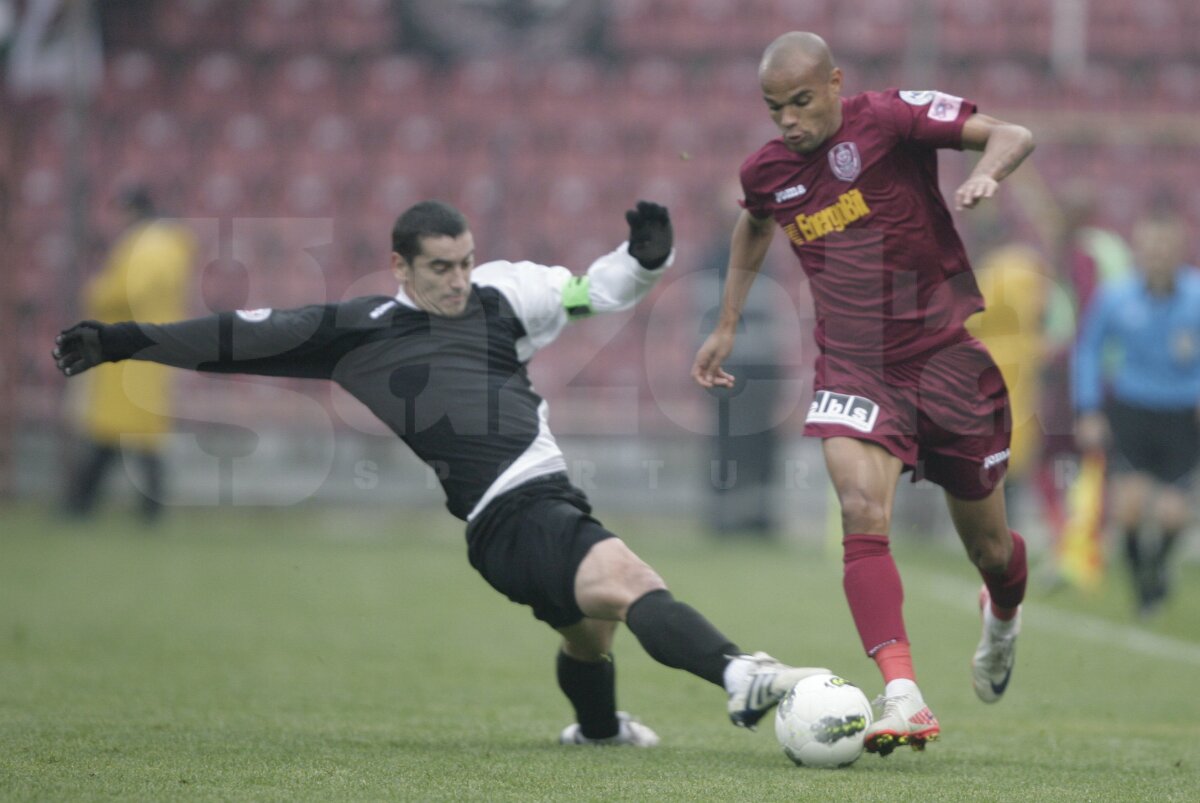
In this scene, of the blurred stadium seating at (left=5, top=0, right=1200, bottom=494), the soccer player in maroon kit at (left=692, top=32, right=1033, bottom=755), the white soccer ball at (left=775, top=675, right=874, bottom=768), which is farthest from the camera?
the blurred stadium seating at (left=5, top=0, right=1200, bottom=494)

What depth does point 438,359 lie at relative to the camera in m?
4.94

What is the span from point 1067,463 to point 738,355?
8.94 ft

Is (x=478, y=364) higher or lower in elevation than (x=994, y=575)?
higher

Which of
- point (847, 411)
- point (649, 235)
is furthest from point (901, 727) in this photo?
point (649, 235)

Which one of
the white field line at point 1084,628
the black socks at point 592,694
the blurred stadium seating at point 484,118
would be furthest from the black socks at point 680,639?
the blurred stadium seating at point 484,118

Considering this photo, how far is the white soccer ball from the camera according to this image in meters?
4.20

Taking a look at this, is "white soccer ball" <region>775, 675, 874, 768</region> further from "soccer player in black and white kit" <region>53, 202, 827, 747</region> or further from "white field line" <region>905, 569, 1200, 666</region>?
"white field line" <region>905, 569, 1200, 666</region>

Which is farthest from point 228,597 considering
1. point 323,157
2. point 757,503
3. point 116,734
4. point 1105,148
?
point 1105,148

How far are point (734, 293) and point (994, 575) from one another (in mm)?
1245

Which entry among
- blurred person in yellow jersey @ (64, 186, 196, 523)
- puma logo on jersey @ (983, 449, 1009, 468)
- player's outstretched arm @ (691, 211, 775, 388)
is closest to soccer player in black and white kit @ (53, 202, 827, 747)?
player's outstretched arm @ (691, 211, 775, 388)

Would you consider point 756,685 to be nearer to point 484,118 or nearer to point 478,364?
point 478,364

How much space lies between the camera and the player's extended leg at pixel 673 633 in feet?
13.7

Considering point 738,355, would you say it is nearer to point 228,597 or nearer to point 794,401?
point 794,401

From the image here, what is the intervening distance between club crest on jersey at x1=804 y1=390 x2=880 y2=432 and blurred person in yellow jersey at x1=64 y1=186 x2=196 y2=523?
8.15 meters
